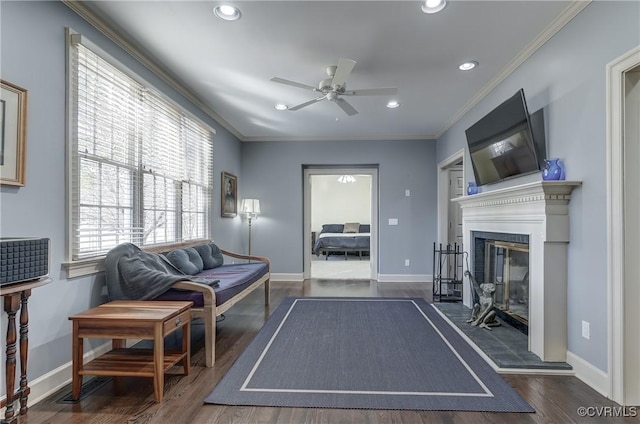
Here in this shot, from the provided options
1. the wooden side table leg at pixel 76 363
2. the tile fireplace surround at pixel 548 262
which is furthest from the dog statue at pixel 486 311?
the wooden side table leg at pixel 76 363

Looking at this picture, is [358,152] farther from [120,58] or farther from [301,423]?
[301,423]

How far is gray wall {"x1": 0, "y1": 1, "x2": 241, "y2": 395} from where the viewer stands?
1.84 m

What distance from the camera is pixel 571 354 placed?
2.38 m

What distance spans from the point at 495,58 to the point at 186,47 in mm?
2767

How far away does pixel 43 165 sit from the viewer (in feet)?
6.67

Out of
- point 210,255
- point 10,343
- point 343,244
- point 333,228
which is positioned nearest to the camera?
point 10,343

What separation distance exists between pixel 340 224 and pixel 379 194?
15.2 feet

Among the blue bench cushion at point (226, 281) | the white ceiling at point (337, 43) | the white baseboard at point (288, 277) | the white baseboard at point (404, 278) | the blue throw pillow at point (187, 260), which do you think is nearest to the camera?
the white ceiling at point (337, 43)

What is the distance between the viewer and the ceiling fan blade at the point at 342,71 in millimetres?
2609

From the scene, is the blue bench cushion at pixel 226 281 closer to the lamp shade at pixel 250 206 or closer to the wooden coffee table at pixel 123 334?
the wooden coffee table at pixel 123 334

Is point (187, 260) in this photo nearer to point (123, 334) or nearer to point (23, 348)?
point (123, 334)

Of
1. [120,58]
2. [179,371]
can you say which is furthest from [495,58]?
[179,371]

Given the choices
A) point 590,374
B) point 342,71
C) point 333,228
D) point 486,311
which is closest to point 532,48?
point 342,71

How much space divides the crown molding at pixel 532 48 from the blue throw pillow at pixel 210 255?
376 cm
